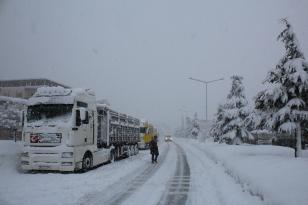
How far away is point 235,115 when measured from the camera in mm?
38281

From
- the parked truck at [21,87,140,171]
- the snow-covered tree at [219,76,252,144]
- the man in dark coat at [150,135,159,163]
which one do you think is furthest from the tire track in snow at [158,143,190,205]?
the snow-covered tree at [219,76,252,144]

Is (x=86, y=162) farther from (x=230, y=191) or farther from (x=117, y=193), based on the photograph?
(x=230, y=191)

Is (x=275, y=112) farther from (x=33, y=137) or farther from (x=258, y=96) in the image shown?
(x=33, y=137)

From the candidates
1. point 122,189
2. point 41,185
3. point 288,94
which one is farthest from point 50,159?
point 288,94

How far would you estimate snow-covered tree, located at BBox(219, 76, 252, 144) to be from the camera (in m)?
38.5

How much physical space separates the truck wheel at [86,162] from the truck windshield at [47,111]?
8.23ft

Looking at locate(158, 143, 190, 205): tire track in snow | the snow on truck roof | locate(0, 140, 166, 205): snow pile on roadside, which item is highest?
the snow on truck roof

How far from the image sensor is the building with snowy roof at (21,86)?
251 feet

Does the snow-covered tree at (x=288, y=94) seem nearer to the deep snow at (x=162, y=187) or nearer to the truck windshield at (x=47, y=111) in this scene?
the deep snow at (x=162, y=187)

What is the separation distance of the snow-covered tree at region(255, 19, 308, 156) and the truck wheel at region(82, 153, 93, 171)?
9399mm

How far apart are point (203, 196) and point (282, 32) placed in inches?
499

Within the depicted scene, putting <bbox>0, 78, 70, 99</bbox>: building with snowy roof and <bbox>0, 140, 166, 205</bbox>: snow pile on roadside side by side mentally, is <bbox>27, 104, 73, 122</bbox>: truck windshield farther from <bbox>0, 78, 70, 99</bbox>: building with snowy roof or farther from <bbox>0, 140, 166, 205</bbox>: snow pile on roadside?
<bbox>0, 78, 70, 99</bbox>: building with snowy roof

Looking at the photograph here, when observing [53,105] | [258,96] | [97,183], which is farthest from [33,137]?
[258,96]

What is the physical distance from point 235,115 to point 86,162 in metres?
23.5
